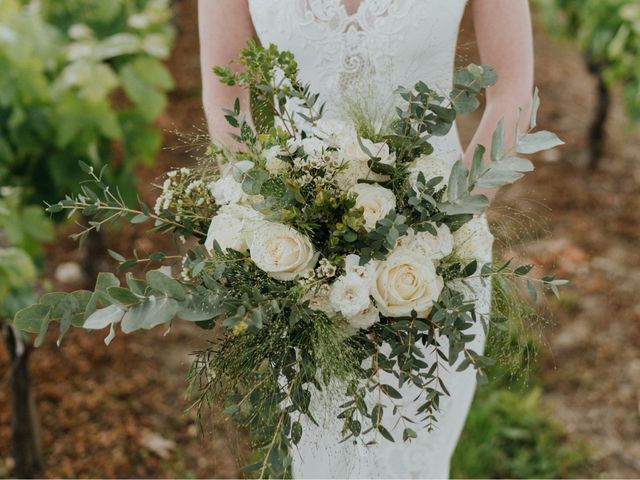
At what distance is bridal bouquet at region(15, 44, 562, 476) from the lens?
135 centimetres

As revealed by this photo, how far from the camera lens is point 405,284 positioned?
1.35 metres

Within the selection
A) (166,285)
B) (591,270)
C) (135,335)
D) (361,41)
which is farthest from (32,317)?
(591,270)

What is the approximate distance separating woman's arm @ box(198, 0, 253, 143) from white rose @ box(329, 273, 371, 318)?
0.82 metres

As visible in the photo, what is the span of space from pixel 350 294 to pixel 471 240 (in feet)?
0.91

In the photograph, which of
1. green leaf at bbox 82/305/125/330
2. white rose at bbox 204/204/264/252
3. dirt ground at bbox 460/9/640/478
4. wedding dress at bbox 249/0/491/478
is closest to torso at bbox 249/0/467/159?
wedding dress at bbox 249/0/491/478

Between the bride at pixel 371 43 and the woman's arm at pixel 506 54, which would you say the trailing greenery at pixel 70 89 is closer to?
the bride at pixel 371 43

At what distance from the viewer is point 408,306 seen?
1.36m

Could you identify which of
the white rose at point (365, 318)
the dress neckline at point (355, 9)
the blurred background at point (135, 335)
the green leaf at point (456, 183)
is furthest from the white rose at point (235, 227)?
the blurred background at point (135, 335)

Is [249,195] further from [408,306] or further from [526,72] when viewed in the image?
[526,72]

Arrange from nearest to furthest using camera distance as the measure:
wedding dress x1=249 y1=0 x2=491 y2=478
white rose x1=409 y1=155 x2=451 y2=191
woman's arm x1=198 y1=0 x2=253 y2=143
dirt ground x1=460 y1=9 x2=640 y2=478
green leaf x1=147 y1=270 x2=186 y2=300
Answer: green leaf x1=147 y1=270 x2=186 y2=300
white rose x1=409 y1=155 x2=451 y2=191
wedding dress x1=249 y1=0 x2=491 y2=478
woman's arm x1=198 y1=0 x2=253 y2=143
dirt ground x1=460 y1=9 x2=640 y2=478

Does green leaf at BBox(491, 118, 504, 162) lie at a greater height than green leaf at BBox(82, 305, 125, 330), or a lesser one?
greater

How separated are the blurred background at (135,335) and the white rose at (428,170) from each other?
1257mm

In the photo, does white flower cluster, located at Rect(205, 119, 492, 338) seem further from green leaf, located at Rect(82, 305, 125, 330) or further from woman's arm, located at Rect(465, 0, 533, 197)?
woman's arm, located at Rect(465, 0, 533, 197)

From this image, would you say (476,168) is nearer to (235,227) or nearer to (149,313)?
(235,227)
